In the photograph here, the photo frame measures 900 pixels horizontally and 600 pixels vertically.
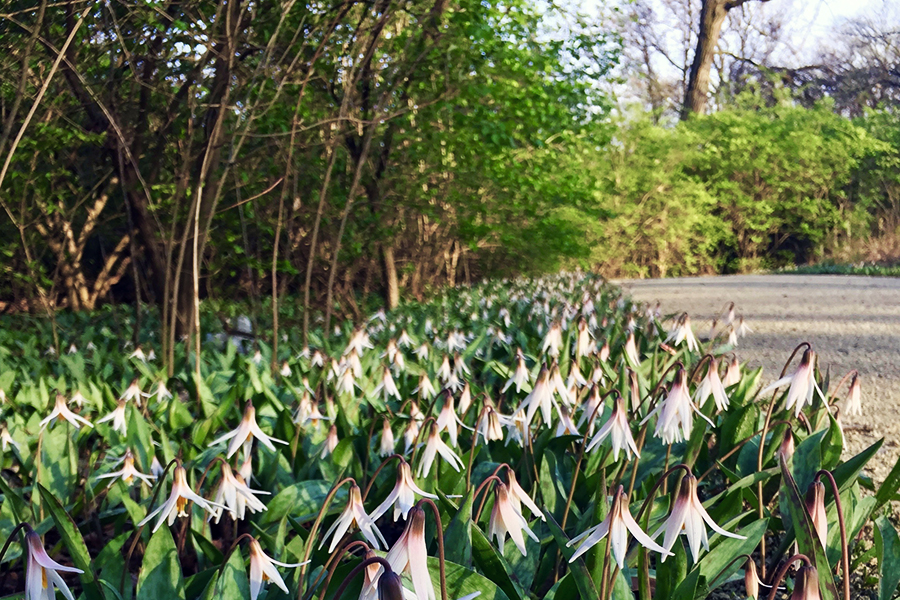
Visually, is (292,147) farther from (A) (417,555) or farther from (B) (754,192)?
(B) (754,192)

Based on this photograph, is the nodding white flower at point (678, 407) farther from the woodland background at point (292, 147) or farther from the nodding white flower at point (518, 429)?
the woodland background at point (292, 147)

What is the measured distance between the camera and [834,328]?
22.0ft

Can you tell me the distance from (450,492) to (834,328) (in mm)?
5762

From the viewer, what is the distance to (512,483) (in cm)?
135

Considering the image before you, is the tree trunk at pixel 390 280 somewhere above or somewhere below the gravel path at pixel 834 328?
above

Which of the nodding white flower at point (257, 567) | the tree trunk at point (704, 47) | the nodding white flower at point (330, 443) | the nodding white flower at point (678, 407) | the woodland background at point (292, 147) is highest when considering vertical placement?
the tree trunk at point (704, 47)

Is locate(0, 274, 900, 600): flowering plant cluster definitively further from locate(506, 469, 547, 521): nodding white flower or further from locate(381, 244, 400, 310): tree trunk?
locate(381, 244, 400, 310): tree trunk

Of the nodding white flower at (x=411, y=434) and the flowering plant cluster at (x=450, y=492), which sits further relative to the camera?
the nodding white flower at (x=411, y=434)

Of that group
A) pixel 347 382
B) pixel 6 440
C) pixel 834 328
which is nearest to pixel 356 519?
pixel 347 382

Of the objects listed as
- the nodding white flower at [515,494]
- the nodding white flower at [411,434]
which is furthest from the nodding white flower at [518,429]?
the nodding white flower at [515,494]

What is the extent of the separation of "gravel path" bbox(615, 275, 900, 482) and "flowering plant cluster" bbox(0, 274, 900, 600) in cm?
73

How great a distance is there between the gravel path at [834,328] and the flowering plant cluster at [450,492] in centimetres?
73

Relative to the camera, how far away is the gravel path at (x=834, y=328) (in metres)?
3.52

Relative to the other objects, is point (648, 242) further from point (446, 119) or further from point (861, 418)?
point (861, 418)
